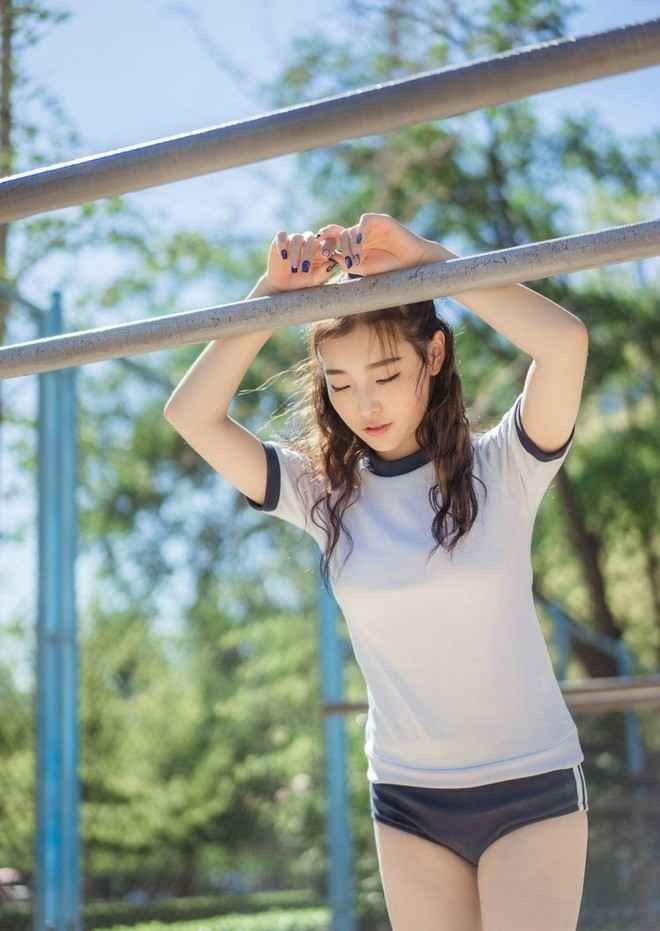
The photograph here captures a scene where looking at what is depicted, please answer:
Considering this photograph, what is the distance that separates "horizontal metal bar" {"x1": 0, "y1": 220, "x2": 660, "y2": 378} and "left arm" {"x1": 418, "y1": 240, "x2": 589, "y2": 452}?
28cm

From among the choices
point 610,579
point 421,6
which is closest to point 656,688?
point 421,6

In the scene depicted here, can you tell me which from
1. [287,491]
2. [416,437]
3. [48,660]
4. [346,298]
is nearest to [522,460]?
[416,437]

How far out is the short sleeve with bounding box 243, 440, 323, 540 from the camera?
1657 mm

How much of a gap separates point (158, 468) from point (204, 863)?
4.56 m

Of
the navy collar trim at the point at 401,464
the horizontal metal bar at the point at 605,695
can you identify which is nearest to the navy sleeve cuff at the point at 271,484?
the navy collar trim at the point at 401,464

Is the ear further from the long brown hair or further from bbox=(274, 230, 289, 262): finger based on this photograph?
bbox=(274, 230, 289, 262): finger

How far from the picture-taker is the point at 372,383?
1.54m

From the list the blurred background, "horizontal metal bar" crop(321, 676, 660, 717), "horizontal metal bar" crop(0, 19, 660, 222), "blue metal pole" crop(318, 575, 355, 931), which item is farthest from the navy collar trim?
the blurred background

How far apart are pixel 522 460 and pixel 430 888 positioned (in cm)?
52

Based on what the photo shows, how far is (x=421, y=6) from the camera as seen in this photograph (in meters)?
8.65

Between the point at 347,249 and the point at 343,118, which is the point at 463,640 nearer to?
the point at 347,249

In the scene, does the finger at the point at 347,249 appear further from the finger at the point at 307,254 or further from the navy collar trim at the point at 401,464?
the navy collar trim at the point at 401,464

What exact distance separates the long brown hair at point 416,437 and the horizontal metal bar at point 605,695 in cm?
188

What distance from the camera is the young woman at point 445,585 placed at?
56.2 inches
